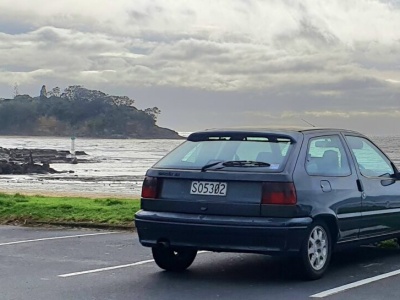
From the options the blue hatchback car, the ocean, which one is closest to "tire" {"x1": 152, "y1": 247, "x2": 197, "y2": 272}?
the blue hatchback car

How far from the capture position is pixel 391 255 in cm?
1018

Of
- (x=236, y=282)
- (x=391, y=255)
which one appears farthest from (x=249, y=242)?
(x=391, y=255)

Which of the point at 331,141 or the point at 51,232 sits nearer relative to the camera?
Result: the point at 331,141

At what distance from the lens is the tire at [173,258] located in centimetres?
916

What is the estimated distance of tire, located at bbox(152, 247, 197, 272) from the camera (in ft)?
30.0

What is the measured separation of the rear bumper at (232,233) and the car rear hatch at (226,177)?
8 centimetres

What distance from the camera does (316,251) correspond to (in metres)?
8.48

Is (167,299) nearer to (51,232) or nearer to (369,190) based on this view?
(369,190)

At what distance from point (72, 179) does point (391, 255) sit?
34703 millimetres

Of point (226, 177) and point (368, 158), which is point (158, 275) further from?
point (368, 158)

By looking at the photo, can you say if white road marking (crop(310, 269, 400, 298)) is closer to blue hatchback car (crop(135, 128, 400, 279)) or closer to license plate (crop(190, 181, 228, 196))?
blue hatchback car (crop(135, 128, 400, 279))

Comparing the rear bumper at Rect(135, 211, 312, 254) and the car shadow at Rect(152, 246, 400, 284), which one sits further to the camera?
the car shadow at Rect(152, 246, 400, 284)

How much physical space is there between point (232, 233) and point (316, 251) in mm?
897

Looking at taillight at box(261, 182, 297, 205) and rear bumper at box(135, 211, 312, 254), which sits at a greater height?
taillight at box(261, 182, 297, 205)
